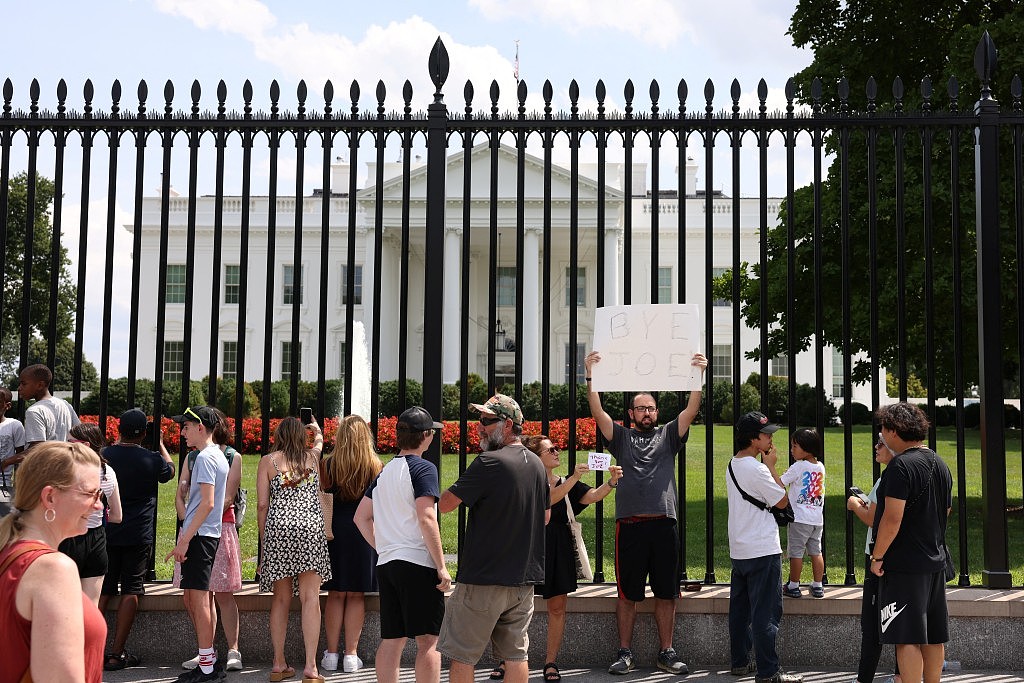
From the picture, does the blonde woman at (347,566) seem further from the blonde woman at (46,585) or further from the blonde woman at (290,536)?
the blonde woman at (46,585)

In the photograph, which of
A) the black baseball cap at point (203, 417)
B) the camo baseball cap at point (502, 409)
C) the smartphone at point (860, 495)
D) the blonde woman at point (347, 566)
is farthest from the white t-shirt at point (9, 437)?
the smartphone at point (860, 495)

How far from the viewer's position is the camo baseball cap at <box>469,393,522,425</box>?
16.2 feet

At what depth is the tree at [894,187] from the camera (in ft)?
37.7

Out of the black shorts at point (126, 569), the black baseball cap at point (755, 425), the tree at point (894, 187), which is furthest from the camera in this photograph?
the tree at point (894, 187)

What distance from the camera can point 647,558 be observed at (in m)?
6.01

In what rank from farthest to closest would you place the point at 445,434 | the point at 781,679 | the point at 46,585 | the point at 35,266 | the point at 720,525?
the point at 35,266, the point at 445,434, the point at 720,525, the point at 781,679, the point at 46,585

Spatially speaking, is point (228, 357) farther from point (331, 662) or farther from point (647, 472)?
point (647, 472)

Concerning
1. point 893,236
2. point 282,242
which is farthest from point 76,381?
point 282,242

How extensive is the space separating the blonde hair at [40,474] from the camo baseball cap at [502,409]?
245cm

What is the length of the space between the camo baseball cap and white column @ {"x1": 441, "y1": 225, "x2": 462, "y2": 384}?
24957 millimetres

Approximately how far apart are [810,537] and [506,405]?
2801 mm

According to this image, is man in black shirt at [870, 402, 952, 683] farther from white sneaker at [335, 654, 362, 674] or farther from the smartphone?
white sneaker at [335, 654, 362, 674]

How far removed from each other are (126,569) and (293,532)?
1.13 m

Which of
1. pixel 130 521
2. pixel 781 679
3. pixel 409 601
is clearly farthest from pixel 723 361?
pixel 409 601
